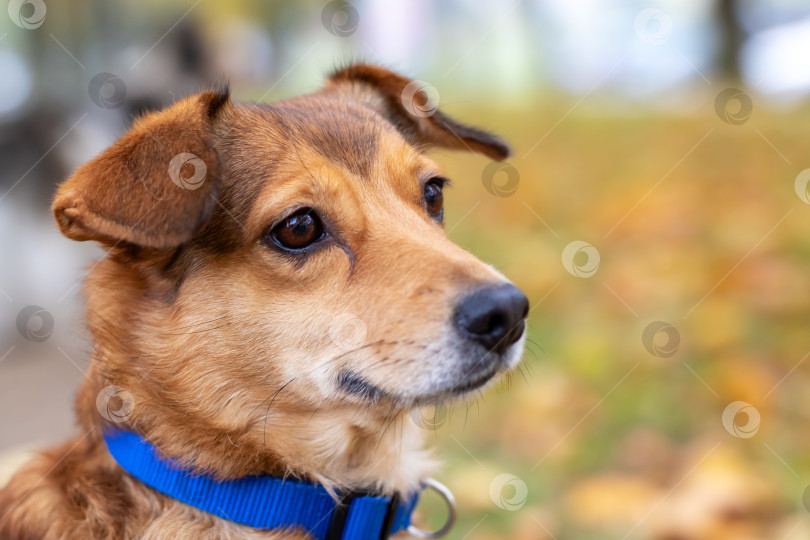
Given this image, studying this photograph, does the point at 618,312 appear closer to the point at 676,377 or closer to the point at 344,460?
the point at 676,377

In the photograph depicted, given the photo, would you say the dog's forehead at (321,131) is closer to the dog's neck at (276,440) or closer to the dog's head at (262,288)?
the dog's head at (262,288)

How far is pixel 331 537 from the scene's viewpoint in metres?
2.66

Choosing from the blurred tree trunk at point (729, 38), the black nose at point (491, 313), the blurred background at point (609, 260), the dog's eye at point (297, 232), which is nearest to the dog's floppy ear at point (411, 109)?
the blurred background at point (609, 260)

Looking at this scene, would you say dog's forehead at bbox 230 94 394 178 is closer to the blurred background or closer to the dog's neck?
the blurred background

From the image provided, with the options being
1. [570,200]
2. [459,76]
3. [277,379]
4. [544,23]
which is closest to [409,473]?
[277,379]

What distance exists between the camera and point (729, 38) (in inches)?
490

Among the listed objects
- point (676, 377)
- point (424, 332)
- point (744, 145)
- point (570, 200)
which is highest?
point (744, 145)

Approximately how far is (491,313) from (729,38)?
11930 mm

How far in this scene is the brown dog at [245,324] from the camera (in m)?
2.53

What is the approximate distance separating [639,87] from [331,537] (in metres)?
13.3

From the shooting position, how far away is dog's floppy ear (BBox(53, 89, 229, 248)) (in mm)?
2420

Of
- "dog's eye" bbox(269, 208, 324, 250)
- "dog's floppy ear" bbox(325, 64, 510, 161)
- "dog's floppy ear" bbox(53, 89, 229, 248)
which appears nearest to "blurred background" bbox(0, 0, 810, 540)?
"dog's floppy ear" bbox(325, 64, 510, 161)

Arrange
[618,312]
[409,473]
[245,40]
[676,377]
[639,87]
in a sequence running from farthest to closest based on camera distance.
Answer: [245,40] → [639,87] → [618,312] → [676,377] → [409,473]

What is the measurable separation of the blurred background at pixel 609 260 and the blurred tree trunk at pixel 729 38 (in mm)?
41
